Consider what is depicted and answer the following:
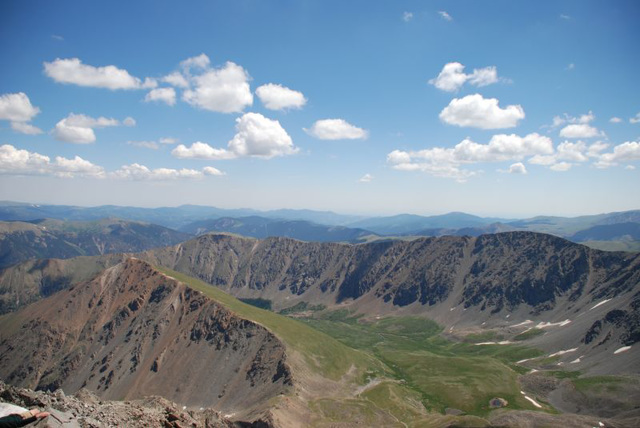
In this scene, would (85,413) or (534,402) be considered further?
(534,402)

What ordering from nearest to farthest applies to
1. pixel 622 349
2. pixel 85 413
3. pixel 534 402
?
pixel 85 413 < pixel 534 402 < pixel 622 349

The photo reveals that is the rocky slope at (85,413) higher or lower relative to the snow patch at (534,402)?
higher

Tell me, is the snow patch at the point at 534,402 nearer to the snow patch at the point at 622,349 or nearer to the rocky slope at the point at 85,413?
the snow patch at the point at 622,349

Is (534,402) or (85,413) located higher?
(85,413)

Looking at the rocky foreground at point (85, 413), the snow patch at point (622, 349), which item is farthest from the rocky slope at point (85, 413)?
the snow patch at point (622, 349)

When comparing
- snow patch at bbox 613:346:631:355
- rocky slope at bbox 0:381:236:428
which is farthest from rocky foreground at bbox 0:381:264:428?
snow patch at bbox 613:346:631:355

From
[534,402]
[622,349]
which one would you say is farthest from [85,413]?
[622,349]

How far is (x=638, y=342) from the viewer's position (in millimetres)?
192500

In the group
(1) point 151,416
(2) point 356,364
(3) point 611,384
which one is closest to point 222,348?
(2) point 356,364

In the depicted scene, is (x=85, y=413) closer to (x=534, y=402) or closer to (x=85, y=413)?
(x=85, y=413)

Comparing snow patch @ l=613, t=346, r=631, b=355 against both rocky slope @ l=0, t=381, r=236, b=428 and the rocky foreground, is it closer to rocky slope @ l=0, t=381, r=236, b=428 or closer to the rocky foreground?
rocky slope @ l=0, t=381, r=236, b=428

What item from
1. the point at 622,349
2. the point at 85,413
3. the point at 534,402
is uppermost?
the point at 85,413

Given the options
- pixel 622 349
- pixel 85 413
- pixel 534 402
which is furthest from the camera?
pixel 622 349

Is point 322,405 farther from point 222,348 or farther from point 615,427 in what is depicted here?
point 615,427
